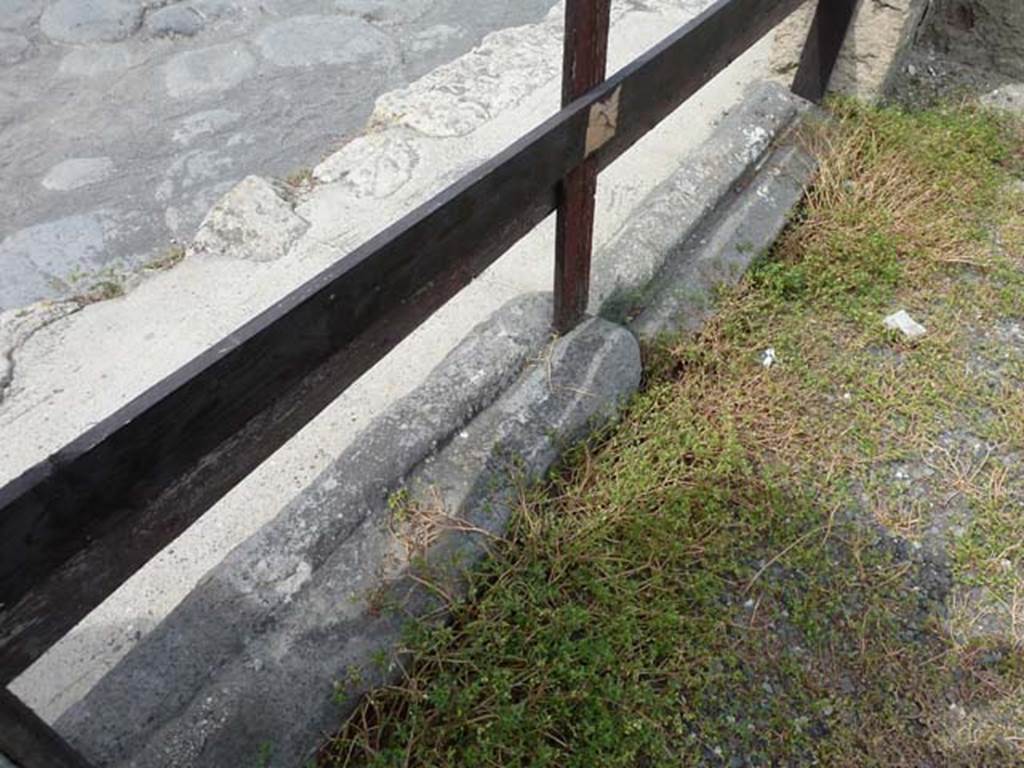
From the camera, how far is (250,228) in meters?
3.12

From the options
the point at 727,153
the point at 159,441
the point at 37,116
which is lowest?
the point at 37,116

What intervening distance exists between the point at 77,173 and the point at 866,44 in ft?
12.4

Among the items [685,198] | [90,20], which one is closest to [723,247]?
[685,198]

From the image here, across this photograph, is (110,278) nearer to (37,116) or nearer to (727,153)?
(37,116)

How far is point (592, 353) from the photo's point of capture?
2.47 m

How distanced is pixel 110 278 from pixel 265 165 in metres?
1.03

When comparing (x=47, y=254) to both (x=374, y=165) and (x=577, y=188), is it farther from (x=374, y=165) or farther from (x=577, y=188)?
(x=577, y=188)

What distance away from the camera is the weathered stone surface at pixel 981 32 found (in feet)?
14.1

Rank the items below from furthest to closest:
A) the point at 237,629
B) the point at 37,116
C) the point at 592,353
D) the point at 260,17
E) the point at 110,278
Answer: the point at 260,17 < the point at 37,116 < the point at 110,278 < the point at 592,353 < the point at 237,629

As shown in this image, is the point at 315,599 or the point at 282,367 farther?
the point at 315,599

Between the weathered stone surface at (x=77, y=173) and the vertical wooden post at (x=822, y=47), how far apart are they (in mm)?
3363

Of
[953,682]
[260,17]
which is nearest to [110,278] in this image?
[260,17]

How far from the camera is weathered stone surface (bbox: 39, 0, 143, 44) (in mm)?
4793

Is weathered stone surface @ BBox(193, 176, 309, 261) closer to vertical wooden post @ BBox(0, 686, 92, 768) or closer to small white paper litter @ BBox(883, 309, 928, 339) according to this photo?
vertical wooden post @ BBox(0, 686, 92, 768)
